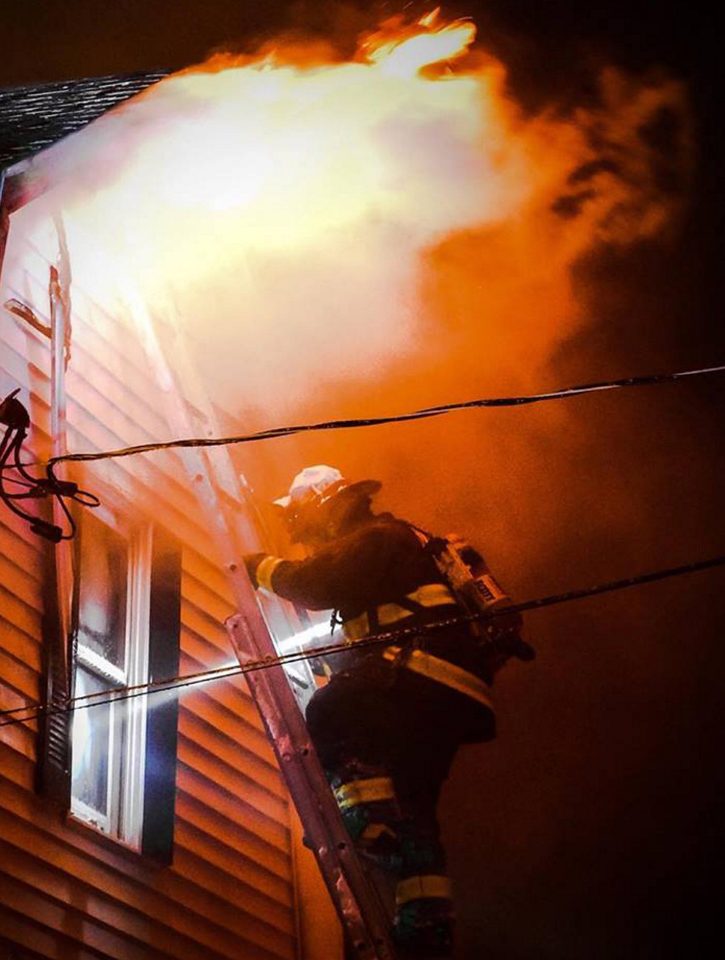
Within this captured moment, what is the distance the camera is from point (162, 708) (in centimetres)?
561

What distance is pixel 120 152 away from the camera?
745cm

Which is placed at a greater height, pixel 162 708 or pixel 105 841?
pixel 162 708

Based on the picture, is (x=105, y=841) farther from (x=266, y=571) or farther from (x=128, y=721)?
(x=266, y=571)

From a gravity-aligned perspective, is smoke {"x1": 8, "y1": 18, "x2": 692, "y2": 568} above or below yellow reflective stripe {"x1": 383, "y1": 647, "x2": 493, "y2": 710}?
above

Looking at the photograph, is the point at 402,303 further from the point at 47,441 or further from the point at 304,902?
the point at 304,902

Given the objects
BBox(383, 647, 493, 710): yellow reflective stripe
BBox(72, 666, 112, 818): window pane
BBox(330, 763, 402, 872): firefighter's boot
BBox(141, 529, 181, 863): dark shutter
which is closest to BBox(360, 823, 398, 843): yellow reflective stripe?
BBox(330, 763, 402, 872): firefighter's boot

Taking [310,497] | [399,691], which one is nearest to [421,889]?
[399,691]

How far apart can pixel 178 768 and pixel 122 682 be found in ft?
1.66

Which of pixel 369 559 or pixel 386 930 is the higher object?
pixel 369 559

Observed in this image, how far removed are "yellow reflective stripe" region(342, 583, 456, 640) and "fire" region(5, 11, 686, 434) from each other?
263cm

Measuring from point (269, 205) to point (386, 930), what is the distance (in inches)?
201

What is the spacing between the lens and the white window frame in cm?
517

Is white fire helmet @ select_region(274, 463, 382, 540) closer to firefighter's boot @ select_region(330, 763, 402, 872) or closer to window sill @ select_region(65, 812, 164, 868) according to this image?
firefighter's boot @ select_region(330, 763, 402, 872)

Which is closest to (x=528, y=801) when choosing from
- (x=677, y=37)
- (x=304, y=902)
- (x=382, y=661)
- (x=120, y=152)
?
(x=304, y=902)
